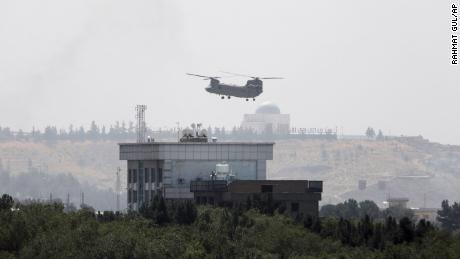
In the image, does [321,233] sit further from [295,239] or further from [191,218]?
[191,218]

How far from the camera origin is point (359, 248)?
15712 cm

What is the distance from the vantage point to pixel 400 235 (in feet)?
527

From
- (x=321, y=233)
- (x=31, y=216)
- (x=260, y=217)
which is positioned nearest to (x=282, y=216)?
(x=260, y=217)

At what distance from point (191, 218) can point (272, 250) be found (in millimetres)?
24459

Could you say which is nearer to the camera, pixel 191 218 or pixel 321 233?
pixel 321 233

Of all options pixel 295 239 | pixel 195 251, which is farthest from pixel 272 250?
pixel 195 251

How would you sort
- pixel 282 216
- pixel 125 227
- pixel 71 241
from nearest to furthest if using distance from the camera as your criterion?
pixel 71 241 < pixel 125 227 < pixel 282 216

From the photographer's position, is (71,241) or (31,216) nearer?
(71,241)

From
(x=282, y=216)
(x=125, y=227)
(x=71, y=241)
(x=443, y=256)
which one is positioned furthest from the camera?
(x=282, y=216)

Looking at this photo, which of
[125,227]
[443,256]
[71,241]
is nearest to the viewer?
[443,256]

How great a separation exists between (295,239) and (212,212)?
83.4 feet

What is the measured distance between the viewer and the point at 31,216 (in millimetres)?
177250

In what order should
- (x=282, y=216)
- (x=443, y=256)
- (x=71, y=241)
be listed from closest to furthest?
(x=443, y=256), (x=71, y=241), (x=282, y=216)

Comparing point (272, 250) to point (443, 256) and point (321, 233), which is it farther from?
point (443, 256)
